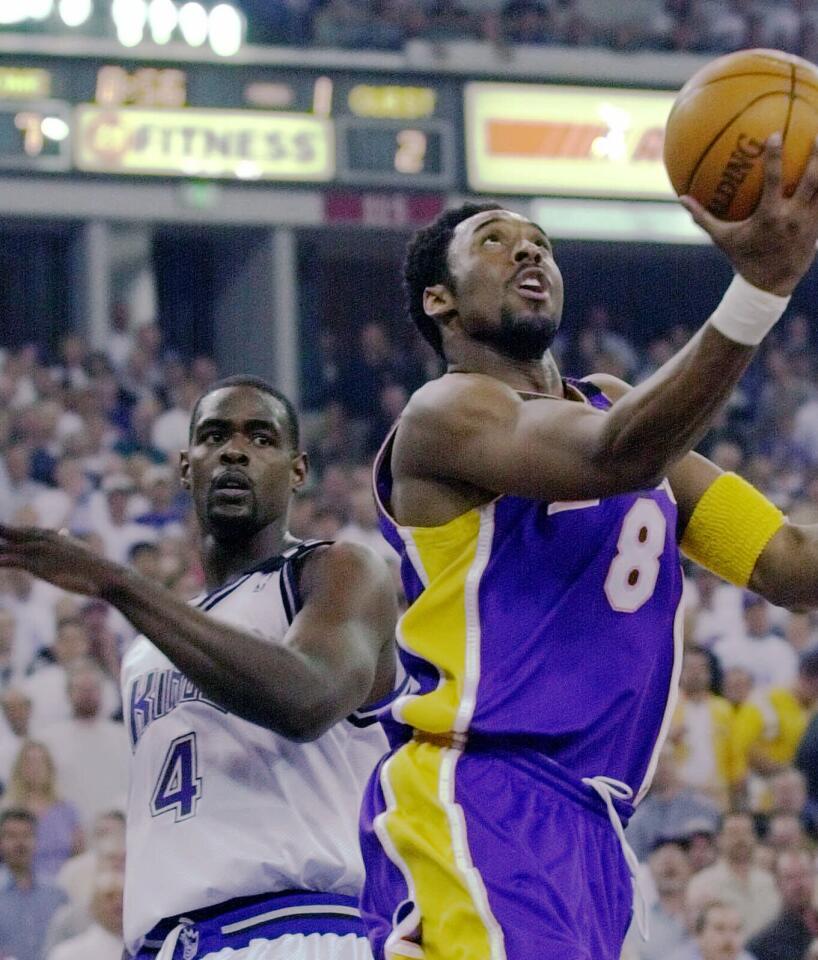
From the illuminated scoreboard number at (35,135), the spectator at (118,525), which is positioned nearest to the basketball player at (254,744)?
the spectator at (118,525)

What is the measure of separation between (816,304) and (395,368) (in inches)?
211

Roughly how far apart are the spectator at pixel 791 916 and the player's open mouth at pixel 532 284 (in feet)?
14.6

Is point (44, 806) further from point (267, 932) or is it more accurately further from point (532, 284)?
point (532, 284)

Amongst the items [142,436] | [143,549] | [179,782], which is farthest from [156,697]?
[142,436]

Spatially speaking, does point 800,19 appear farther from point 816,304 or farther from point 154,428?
point 154,428

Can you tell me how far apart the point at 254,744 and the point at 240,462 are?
1.93 ft

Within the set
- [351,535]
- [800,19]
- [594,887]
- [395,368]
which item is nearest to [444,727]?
[594,887]

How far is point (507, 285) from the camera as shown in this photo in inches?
131

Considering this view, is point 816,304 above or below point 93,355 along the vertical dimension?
below

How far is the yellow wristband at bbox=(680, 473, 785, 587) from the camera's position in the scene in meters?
3.37

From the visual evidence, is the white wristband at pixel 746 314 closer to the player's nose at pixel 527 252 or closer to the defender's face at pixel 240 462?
the player's nose at pixel 527 252

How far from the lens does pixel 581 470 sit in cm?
286

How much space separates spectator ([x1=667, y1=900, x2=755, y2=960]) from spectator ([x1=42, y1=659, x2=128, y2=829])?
2226 mm

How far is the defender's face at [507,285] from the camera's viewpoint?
130 inches
